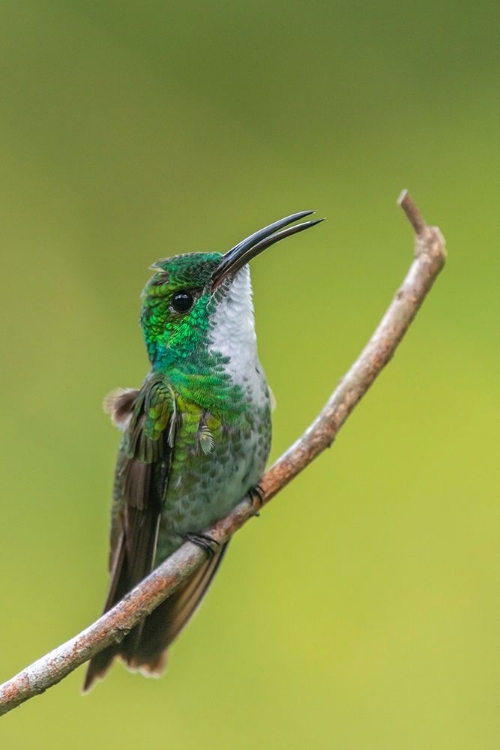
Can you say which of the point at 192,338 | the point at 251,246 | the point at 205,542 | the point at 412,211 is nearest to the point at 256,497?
the point at 205,542

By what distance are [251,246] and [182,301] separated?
0.26m

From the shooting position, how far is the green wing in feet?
8.71

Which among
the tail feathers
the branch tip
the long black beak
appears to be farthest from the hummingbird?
the branch tip

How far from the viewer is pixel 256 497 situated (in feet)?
8.82

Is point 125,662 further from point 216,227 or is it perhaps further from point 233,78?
point 233,78

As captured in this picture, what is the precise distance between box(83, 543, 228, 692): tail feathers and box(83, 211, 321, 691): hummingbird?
150 millimetres

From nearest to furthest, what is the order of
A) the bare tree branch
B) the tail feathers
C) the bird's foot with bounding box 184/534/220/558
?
the bare tree branch → the bird's foot with bounding box 184/534/220/558 → the tail feathers

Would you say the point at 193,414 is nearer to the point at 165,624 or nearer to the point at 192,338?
the point at 192,338

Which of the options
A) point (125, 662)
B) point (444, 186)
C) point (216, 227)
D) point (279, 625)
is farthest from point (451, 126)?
point (125, 662)

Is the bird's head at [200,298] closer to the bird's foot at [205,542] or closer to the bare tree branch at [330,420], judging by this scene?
the bare tree branch at [330,420]

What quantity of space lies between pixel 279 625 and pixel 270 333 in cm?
137

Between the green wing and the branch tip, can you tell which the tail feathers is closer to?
the green wing

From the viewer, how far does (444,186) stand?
470 centimetres

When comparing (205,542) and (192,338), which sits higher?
(192,338)
